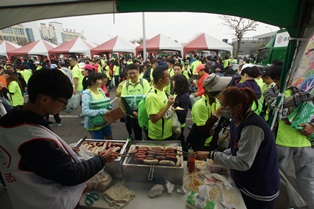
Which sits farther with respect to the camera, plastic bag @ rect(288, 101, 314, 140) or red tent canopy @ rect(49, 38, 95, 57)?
red tent canopy @ rect(49, 38, 95, 57)

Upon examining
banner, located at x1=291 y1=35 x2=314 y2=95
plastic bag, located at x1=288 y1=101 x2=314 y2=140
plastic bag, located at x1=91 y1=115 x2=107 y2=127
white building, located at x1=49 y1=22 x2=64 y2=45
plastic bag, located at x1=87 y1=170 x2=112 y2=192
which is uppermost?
white building, located at x1=49 y1=22 x2=64 y2=45

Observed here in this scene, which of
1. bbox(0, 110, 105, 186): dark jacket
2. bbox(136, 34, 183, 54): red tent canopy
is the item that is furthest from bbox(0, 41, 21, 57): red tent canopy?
bbox(0, 110, 105, 186): dark jacket

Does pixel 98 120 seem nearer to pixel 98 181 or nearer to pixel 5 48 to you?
pixel 98 181

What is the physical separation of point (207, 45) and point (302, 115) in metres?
12.8

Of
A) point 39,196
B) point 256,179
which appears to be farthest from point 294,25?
point 39,196

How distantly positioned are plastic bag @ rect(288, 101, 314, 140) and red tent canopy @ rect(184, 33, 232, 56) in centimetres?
1256

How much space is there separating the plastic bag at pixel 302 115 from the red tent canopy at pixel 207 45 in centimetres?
1256

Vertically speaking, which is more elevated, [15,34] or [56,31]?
[56,31]

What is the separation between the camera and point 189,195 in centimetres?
160

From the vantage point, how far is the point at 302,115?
224cm

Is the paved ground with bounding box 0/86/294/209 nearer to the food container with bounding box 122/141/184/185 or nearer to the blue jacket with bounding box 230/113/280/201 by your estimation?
the food container with bounding box 122/141/184/185

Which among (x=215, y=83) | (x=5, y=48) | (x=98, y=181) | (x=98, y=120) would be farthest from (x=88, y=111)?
(x=5, y=48)

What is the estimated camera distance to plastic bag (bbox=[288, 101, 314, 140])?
223 centimetres

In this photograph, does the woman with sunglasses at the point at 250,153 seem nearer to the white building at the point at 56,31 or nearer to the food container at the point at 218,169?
the food container at the point at 218,169
